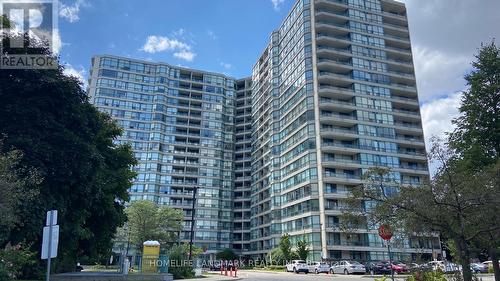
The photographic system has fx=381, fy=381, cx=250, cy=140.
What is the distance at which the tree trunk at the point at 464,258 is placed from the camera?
14234 millimetres

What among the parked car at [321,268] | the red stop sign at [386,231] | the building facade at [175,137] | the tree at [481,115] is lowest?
the parked car at [321,268]

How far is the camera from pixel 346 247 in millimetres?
64750

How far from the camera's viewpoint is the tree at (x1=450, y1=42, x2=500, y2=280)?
30688mm

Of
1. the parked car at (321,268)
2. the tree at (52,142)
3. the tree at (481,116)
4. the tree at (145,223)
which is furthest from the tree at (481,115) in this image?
the tree at (145,223)

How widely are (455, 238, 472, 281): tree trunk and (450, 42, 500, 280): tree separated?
1625 centimetres

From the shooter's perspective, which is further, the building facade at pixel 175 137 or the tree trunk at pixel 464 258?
the building facade at pixel 175 137

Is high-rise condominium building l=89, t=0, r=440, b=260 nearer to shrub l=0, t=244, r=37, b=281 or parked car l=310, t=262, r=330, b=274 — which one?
parked car l=310, t=262, r=330, b=274

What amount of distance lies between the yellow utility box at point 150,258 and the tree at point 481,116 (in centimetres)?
2504

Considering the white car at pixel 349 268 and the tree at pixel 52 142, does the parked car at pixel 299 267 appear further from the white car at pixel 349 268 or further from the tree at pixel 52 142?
the tree at pixel 52 142

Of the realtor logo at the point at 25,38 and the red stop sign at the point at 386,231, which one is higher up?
the realtor logo at the point at 25,38

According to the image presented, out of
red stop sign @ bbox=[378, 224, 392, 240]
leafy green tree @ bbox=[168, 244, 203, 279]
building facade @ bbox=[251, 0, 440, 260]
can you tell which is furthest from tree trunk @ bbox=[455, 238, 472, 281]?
building facade @ bbox=[251, 0, 440, 260]

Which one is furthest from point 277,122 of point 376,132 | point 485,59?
point 485,59

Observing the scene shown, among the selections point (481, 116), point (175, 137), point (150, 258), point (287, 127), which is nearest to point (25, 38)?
point (150, 258)

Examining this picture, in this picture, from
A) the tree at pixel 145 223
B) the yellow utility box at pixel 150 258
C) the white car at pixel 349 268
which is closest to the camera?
the yellow utility box at pixel 150 258
